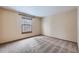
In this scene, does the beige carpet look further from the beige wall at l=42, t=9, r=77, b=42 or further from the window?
the window

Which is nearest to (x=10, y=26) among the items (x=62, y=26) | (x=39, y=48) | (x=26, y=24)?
(x=26, y=24)

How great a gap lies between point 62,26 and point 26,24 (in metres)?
2.47

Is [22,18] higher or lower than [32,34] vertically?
A: higher

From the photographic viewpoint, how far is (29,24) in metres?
5.32

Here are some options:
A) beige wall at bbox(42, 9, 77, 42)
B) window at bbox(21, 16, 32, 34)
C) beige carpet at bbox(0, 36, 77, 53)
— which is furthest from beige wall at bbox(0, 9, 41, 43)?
beige wall at bbox(42, 9, 77, 42)

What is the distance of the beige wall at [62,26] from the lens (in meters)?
3.71

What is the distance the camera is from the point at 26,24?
5.05m

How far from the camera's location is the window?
4756 millimetres

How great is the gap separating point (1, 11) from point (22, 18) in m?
1.50

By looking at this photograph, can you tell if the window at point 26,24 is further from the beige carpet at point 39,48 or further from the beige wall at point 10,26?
the beige carpet at point 39,48
